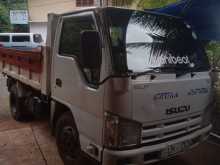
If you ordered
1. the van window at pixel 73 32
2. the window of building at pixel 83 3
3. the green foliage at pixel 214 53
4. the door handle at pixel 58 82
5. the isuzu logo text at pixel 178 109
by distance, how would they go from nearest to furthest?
the isuzu logo text at pixel 178 109, the van window at pixel 73 32, the door handle at pixel 58 82, the green foliage at pixel 214 53, the window of building at pixel 83 3

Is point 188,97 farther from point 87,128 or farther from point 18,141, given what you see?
point 18,141

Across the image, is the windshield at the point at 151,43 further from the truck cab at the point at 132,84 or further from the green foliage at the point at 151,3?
the green foliage at the point at 151,3

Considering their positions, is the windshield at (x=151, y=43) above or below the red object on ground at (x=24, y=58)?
above

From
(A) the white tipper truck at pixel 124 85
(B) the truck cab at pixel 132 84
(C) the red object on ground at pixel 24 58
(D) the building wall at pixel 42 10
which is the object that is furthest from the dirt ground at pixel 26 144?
(D) the building wall at pixel 42 10

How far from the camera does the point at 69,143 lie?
393cm

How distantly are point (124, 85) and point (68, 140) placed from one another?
4.67ft

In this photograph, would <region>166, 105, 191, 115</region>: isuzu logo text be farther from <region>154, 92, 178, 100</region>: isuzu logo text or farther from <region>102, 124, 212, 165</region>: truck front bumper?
<region>102, 124, 212, 165</region>: truck front bumper

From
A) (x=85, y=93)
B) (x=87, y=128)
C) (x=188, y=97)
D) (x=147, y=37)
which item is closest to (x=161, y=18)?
(x=147, y=37)

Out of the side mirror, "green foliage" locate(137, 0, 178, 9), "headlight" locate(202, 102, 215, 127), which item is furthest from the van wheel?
"green foliage" locate(137, 0, 178, 9)

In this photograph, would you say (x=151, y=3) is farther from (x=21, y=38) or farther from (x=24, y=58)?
(x=21, y=38)

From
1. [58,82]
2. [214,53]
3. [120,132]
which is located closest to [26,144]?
[58,82]

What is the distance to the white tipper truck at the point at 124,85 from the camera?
303cm

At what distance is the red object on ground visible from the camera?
474 cm

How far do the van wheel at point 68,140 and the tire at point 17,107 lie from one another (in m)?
2.36
